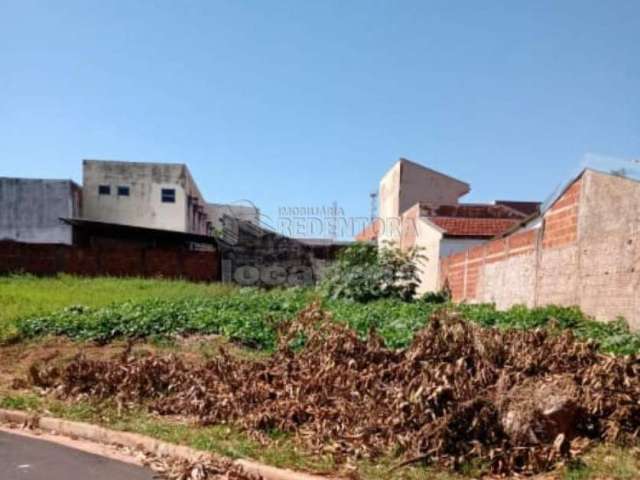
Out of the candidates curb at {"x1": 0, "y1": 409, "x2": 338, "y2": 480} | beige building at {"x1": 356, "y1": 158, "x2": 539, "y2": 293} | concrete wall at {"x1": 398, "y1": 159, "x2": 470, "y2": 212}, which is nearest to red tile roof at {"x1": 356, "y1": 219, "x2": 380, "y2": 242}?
beige building at {"x1": 356, "y1": 158, "x2": 539, "y2": 293}

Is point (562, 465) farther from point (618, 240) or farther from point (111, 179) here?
point (111, 179)

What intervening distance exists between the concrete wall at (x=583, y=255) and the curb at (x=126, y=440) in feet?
20.1

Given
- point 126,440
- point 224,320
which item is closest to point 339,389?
point 126,440

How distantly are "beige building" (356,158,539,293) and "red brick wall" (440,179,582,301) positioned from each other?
4.59 ft

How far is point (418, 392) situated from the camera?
14.9ft

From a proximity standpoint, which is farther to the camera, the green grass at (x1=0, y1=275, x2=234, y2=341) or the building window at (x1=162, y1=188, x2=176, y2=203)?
the building window at (x1=162, y1=188, x2=176, y2=203)

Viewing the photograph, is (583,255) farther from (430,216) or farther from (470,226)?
(430,216)

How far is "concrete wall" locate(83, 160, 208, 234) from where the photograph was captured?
103 feet

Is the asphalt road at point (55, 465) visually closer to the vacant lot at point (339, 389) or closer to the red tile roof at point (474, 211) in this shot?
the vacant lot at point (339, 389)

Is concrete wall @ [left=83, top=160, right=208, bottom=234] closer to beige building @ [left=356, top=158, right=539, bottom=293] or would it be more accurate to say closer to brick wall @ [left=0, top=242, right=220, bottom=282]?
brick wall @ [left=0, top=242, right=220, bottom=282]

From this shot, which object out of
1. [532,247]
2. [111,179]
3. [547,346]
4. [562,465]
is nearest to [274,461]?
[562,465]

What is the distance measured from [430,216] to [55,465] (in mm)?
18371

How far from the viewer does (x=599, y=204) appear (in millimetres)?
8617

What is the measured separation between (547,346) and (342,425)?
2.43 meters
